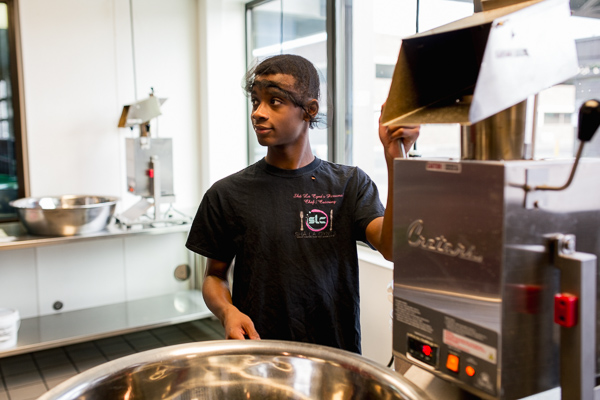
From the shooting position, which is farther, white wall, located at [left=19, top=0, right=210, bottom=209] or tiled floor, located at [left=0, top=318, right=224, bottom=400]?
white wall, located at [left=19, top=0, right=210, bottom=209]

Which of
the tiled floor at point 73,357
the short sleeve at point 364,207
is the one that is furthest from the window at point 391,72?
the tiled floor at point 73,357

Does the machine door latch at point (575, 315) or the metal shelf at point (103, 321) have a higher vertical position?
the machine door latch at point (575, 315)

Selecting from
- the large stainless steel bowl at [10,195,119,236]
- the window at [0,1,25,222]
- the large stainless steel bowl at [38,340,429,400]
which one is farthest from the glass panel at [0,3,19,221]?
the large stainless steel bowl at [38,340,429,400]

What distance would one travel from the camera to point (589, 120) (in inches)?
25.3

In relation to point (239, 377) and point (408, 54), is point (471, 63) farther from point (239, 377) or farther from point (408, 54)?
point (239, 377)

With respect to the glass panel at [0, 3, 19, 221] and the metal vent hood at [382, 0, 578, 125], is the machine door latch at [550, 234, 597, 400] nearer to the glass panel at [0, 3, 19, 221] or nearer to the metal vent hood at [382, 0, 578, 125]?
the metal vent hood at [382, 0, 578, 125]

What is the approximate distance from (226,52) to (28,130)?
1403mm

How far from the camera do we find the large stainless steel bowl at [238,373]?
2.76ft

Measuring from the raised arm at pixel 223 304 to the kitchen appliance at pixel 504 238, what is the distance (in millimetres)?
518

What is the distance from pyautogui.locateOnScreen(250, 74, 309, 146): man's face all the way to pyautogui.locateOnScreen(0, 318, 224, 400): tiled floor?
218 centimetres

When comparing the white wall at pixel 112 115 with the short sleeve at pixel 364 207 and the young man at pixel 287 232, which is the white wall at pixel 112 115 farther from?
the short sleeve at pixel 364 207

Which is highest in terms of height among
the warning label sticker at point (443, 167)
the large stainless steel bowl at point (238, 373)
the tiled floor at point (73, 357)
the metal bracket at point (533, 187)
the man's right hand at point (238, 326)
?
the warning label sticker at point (443, 167)

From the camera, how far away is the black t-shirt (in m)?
1.41

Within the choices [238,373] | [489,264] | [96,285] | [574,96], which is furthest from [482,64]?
[96,285]
